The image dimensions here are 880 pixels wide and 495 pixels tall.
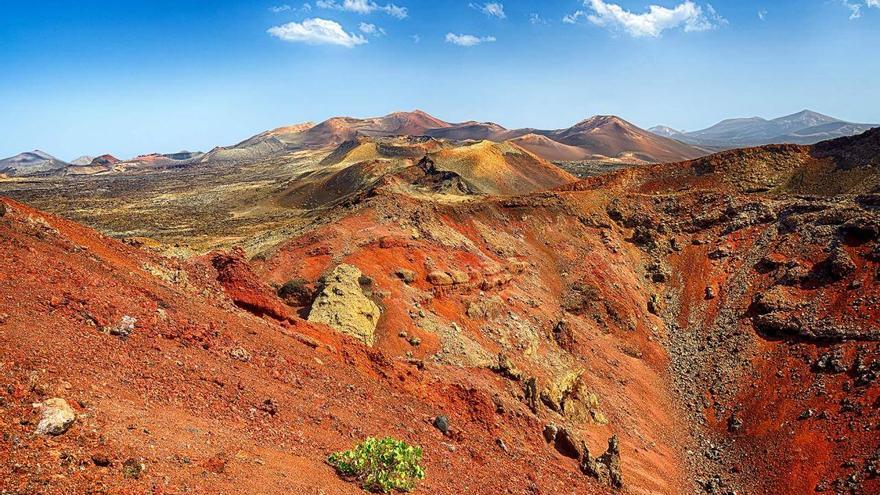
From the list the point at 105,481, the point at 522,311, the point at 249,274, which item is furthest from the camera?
the point at 522,311

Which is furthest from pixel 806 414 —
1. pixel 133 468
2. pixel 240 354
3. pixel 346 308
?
pixel 133 468

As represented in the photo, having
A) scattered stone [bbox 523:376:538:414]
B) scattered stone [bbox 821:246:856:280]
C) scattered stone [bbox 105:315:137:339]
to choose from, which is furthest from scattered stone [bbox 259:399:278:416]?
scattered stone [bbox 821:246:856:280]

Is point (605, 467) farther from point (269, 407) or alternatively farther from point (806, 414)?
point (269, 407)

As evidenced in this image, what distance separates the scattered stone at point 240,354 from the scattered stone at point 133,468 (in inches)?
193

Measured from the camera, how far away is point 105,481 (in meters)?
6.35

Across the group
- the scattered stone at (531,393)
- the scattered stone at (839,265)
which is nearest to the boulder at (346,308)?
the scattered stone at (531,393)

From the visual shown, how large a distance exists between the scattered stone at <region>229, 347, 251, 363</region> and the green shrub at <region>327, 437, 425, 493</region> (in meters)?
3.65

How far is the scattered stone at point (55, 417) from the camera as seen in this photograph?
6676 millimetres

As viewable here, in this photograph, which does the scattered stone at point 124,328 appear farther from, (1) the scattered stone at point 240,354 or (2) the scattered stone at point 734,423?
(2) the scattered stone at point 734,423

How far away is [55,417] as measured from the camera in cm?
684

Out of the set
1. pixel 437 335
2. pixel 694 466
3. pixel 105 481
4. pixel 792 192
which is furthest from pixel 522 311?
pixel 792 192

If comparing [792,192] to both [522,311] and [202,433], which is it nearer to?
[522,311]

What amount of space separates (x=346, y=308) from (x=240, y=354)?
8267mm

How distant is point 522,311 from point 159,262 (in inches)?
746
